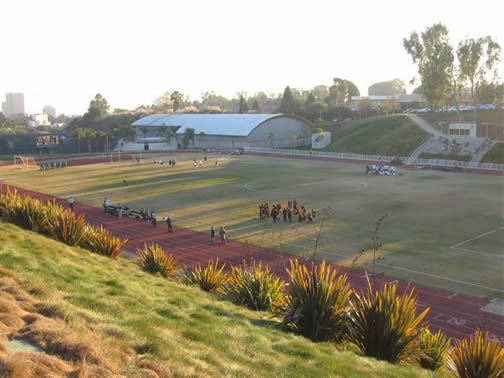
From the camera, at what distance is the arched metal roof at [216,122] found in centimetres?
11331

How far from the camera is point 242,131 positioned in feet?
366

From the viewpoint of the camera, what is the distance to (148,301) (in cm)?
1266

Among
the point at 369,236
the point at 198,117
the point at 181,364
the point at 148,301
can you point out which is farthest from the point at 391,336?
the point at 198,117

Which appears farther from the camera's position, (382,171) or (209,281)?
(382,171)

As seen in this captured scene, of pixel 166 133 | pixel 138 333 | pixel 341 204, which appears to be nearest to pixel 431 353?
pixel 138 333

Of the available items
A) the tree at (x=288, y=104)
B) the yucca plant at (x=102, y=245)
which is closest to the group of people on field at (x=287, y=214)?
the yucca plant at (x=102, y=245)

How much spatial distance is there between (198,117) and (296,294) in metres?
122

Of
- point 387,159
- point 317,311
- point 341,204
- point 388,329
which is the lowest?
point 341,204

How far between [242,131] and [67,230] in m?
93.0

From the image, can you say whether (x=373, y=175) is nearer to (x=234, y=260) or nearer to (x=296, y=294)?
(x=234, y=260)

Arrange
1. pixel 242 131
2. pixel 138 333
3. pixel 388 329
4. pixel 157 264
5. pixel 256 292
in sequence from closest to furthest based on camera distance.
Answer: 1. pixel 138 333
2. pixel 388 329
3. pixel 256 292
4. pixel 157 264
5. pixel 242 131

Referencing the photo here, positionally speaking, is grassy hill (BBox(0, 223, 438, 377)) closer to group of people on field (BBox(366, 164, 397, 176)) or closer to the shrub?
the shrub

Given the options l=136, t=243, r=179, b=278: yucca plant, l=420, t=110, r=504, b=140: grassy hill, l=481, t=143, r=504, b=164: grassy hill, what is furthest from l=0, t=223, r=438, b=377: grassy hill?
l=420, t=110, r=504, b=140: grassy hill

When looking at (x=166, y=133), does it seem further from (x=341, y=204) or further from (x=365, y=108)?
(x=341, y=204)
